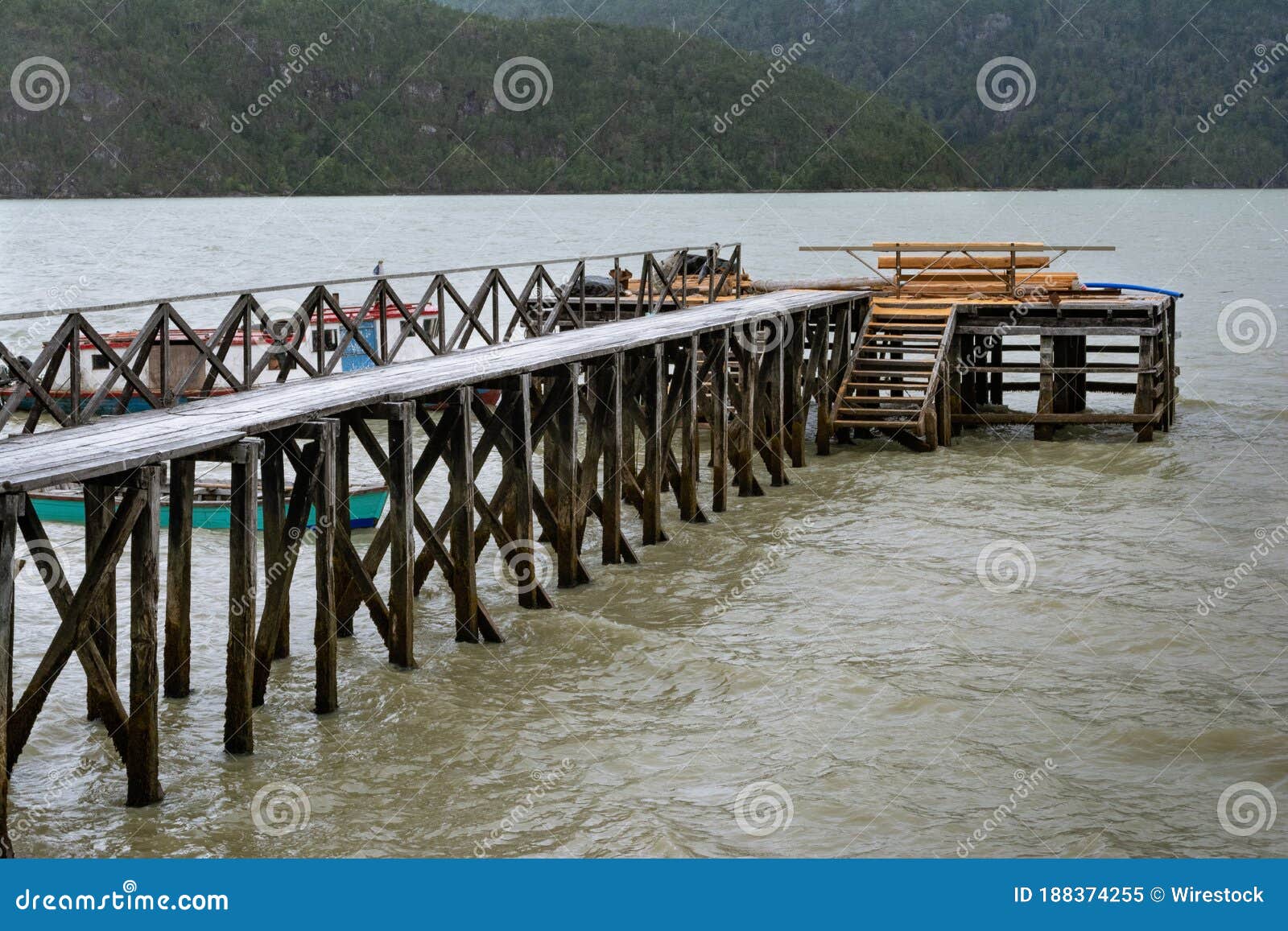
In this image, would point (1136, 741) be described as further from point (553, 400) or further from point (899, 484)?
point (899, 484)

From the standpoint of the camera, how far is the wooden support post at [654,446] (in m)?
18.3

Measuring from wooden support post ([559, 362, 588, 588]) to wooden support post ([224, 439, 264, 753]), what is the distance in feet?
Result: 17.1

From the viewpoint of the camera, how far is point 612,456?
17531mm

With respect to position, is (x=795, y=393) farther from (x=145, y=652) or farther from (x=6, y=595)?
(x=6, y=595)

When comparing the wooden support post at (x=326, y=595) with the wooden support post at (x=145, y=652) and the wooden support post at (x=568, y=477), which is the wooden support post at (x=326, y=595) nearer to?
the wooden support post at (x=145, y=652)

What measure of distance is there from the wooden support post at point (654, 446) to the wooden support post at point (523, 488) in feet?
9.37

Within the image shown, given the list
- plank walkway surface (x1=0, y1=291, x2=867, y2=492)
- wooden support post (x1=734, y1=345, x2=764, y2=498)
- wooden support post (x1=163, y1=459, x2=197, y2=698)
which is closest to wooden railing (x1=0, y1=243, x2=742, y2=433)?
plank walkway surface (x1=0, y1=291, x2=867, y2=492)

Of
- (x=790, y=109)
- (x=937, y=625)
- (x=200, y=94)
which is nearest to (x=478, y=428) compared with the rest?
(x=937, y=625)

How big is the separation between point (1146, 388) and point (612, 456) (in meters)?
12.7

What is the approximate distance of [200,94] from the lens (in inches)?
5763

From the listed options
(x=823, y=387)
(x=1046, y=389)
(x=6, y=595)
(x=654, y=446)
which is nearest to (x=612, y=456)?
(x=654, y=446)

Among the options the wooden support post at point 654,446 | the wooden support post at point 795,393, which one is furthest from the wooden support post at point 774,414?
the wooden support post at point 654,446

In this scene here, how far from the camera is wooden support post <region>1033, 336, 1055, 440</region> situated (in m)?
26.0

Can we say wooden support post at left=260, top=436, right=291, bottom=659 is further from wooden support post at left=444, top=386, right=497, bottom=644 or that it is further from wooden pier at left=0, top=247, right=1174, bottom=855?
wooden support post at left=444, top=386, right=497, bottom=644
